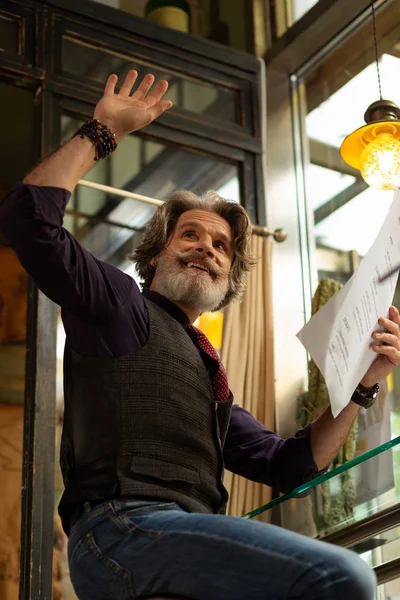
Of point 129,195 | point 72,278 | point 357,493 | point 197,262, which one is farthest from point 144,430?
point 129,195

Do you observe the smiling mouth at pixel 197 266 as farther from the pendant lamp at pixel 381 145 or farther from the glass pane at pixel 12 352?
the glass pane at pixel 12 352

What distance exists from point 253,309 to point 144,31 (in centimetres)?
121

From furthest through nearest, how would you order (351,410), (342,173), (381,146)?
(342,173) → (381,146) → (351,410)

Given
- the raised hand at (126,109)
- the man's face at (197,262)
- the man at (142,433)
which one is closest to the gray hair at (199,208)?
the man's face at (197,262)

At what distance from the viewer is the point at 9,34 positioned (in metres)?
3.65

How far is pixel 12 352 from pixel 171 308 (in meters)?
1.63

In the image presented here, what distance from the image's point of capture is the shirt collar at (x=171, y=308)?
6.30ft

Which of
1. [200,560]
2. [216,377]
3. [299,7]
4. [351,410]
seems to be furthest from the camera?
[299,7]

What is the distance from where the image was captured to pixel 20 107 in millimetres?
3627

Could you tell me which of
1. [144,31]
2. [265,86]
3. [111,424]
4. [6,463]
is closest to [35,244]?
[111,424]

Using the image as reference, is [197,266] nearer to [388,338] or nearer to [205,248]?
[205,248]

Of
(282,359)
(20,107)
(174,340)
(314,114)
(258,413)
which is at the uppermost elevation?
(314,114)

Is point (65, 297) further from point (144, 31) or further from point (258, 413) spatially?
point (144, 31)

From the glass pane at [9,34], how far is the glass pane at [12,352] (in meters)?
0.15
